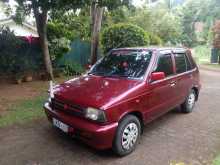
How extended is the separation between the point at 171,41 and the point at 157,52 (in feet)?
64.7

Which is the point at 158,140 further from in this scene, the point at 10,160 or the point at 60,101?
the point at 10,160

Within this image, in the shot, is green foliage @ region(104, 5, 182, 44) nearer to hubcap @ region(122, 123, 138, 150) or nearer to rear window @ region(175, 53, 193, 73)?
rear window @ region(175, 53, 193, 73)

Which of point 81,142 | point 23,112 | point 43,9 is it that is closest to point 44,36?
point 43,9

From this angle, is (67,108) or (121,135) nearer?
(121,135)

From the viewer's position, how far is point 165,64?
535cm

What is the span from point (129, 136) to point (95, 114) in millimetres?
779

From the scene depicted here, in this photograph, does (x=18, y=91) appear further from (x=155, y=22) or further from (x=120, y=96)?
(x=155, y=22)

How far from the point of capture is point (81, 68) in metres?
12.1

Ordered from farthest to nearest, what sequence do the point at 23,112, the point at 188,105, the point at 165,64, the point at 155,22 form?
the point at 155,22 < the point at 188,105 < the point at 23,112 < the point at 165,64

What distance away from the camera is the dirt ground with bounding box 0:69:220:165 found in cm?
409

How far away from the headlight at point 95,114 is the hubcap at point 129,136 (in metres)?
0.53

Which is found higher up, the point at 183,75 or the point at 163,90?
the point at 183,75

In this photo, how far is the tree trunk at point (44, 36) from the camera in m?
9.72

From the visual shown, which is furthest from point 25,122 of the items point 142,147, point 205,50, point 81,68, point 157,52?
point 205,50
